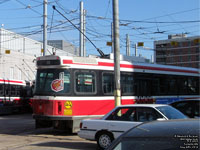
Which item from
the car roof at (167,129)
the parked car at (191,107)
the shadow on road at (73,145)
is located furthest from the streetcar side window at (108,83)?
the car roof at (167,129)

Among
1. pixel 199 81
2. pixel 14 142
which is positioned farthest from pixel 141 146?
pixel 199 81

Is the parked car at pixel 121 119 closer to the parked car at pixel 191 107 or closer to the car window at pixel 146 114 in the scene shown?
the car window at pixel 146 114

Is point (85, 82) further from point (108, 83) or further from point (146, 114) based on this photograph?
point (146, 114)

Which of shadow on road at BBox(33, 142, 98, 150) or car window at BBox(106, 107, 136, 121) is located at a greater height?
car window at BBox(106, 107, 136, 121)

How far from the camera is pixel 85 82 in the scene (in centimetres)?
1323

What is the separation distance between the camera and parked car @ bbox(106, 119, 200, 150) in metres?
3.01

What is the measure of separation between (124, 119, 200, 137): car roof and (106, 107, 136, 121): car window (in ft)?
18.3

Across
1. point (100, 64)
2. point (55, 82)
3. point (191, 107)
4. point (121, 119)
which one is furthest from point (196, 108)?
point (55, 82)

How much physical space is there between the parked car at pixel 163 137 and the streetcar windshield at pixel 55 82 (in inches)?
366

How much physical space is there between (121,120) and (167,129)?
19.5 ft

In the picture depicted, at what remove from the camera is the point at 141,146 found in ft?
10.5

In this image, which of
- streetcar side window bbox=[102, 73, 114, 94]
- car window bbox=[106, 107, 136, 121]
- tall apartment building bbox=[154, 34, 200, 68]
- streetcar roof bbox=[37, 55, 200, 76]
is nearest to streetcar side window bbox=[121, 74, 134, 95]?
streetcar roof bbox=[37, 55, 200, 76]

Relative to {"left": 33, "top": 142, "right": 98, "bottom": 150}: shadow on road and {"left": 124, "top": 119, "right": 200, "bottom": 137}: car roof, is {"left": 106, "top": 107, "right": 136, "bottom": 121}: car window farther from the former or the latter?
{"left": 124, "top": 119, "right": 200, "bottom": 137}: car roof

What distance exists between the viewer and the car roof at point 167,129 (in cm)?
316
